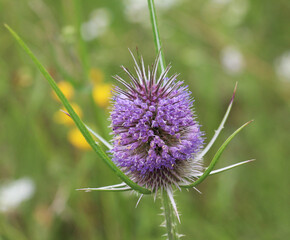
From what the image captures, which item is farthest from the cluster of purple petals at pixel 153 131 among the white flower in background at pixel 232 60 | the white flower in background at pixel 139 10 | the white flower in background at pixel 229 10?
the white flower in background at pixel 229 10

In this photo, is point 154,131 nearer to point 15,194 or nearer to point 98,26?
point 15,194

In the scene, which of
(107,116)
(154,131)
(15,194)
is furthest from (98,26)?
(154,131)

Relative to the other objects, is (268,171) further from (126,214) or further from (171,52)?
(171,52)

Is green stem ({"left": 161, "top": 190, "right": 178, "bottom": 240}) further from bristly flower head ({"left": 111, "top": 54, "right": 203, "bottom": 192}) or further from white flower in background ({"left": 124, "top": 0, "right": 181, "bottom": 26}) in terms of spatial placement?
white flower in background ({"left": 124, "top": 0, "right": 181, "bottom": 26})

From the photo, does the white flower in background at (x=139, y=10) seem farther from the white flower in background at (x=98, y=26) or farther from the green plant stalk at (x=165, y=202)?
the green plant stalk at (x=165, y=202)

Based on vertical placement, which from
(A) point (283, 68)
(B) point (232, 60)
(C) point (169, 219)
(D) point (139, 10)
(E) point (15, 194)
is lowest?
(C) point (169, 219)

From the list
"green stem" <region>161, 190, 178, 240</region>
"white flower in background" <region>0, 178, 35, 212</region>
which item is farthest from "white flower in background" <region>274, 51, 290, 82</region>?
"white flower in background" <region>0, 178, 35, 212</region>
